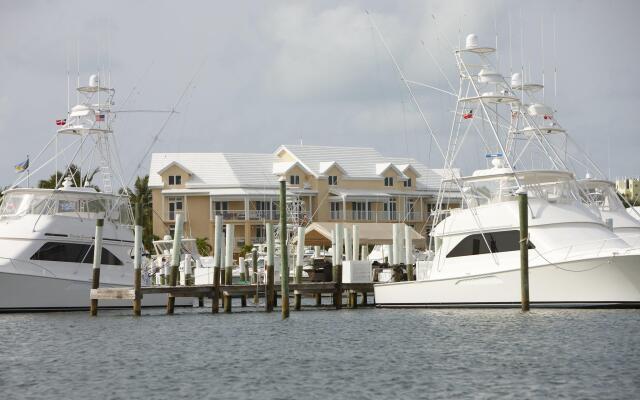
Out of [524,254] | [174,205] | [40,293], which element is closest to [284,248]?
[524,254]

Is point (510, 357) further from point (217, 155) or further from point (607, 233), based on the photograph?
point (217, 155)

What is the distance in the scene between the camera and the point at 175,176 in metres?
92.5

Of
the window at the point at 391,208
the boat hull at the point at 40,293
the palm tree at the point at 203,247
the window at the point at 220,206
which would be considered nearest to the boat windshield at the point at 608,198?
the boat hull at the point at 40,293

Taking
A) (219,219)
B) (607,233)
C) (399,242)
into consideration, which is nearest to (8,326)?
(219,219)

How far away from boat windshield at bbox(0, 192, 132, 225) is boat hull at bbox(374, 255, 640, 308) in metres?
13.4

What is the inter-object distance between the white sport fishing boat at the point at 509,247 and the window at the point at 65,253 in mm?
10984

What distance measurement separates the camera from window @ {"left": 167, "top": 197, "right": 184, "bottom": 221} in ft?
302

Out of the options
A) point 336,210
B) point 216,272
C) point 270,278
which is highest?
point 336,210

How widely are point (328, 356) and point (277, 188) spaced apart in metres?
63.9

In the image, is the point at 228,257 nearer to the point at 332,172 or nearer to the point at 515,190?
the point at 515,190

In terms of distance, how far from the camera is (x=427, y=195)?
99250mm

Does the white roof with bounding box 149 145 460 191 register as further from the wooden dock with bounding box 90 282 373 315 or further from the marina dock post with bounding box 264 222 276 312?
the marina dock post with bounding box 264 222 276 312

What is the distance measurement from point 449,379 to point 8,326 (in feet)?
60.0

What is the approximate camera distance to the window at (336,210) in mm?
96037
